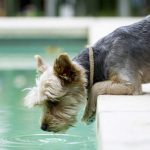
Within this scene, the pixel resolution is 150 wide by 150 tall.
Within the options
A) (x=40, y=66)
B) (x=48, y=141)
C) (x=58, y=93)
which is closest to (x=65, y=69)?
(x=58, y=93)

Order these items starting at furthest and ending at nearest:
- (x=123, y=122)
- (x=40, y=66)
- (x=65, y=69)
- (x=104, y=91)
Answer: (x=104, y=91)
(x=40, y=66)
(x=65, y=69)
(x=123, y=122)

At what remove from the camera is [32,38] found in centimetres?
1891

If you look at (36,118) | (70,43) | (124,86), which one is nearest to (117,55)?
(124,86)

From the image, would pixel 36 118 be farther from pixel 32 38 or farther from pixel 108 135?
pixel 32 38

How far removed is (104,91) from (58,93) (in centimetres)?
57

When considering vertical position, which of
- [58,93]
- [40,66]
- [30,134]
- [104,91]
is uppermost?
[40,66]

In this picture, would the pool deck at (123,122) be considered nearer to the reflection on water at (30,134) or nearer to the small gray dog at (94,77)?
the small gray dog at (94,77)

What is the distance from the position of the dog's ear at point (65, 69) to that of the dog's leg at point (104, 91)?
0.35m

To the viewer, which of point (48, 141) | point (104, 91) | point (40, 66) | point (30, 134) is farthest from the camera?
point (30, 134)

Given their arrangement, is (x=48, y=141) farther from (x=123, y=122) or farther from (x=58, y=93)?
(x=123, y=122)

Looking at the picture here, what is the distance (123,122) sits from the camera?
5.41 meters

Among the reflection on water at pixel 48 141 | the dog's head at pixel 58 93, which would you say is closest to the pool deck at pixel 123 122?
the dog's head at pixel 58 93

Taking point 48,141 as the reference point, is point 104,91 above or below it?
above

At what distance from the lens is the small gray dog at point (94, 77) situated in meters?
6.52
